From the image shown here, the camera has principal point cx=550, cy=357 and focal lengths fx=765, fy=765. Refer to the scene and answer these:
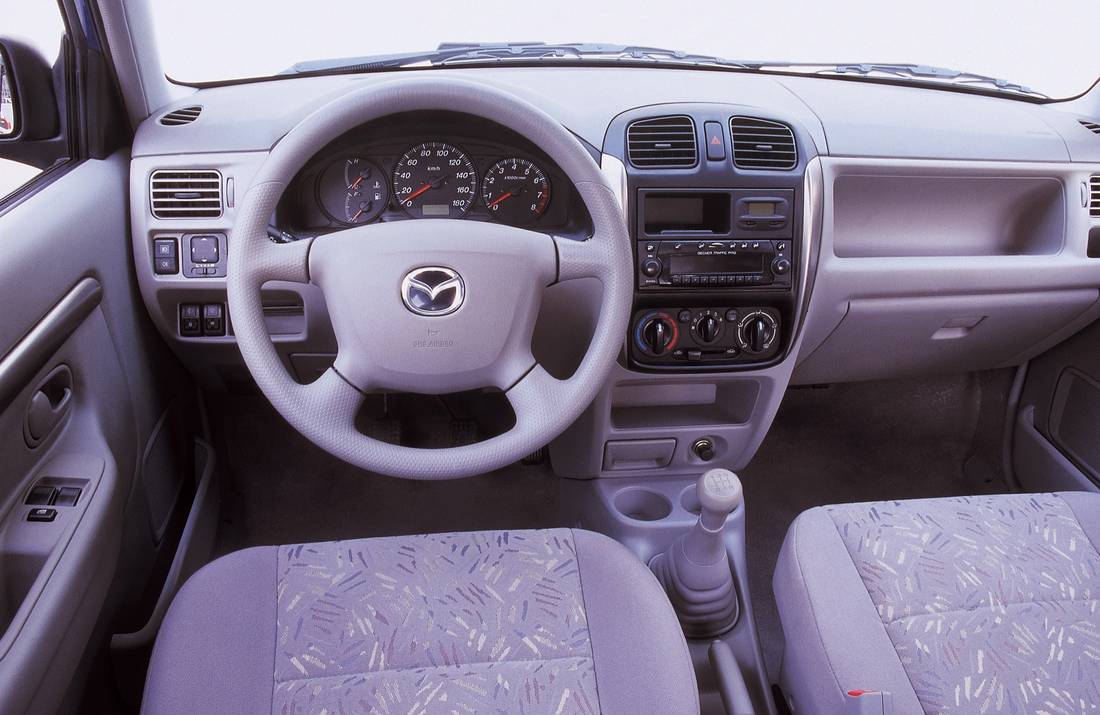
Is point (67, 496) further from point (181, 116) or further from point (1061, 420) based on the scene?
point (1061, 420)

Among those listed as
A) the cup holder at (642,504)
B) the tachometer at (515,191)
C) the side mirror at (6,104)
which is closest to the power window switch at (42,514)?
the side mirror at (6,104)

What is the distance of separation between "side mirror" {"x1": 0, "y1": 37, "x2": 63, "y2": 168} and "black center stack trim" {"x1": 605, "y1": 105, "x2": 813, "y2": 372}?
3.29 feet

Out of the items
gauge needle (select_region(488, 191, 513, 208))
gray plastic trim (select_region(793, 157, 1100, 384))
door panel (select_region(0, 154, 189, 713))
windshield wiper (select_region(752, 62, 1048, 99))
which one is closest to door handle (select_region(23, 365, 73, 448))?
door panel (select_region(0, 154, 189, 713))

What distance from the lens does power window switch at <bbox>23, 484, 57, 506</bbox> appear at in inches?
43.9

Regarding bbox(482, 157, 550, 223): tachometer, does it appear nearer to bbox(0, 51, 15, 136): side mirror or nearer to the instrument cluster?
the instrument cluster

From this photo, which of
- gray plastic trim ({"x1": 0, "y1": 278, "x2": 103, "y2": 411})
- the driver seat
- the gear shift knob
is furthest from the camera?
the gear shift knob

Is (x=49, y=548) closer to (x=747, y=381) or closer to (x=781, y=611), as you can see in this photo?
(x=781, y=611)

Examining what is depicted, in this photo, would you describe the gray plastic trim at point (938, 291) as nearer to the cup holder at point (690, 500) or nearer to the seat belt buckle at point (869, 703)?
the cup holder at point (690, 500)

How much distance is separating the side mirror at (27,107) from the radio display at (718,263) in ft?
3.77

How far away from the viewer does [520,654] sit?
99 cm

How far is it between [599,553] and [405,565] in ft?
0.93

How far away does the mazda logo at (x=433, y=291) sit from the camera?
3.59 ft

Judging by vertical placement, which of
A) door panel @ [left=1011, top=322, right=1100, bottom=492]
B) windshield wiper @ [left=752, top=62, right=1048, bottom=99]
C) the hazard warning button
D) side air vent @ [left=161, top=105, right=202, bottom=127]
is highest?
windshield wiper @ [left=752, top=62, right=1048, bottom=99]

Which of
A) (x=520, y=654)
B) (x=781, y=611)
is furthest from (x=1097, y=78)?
(x=520, y=654)
